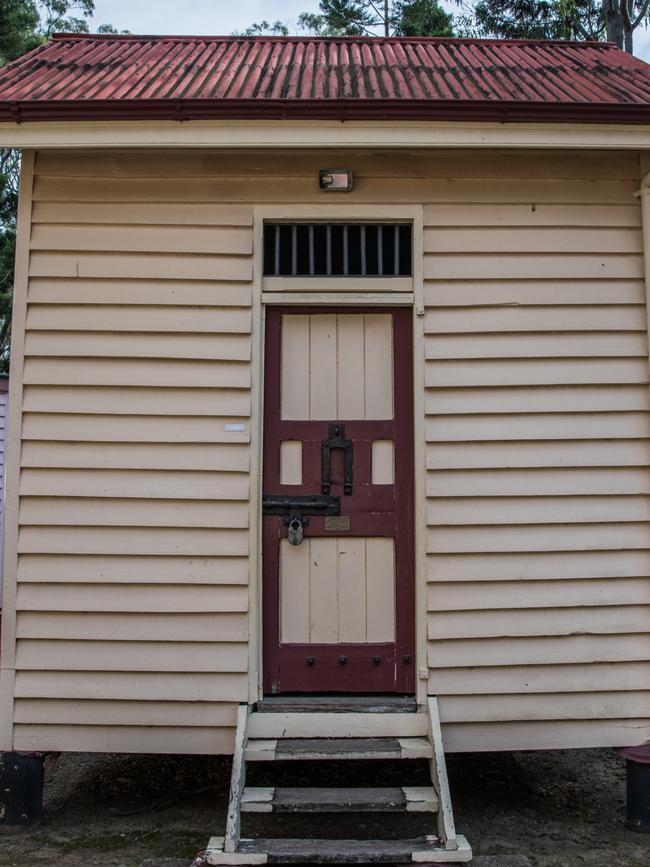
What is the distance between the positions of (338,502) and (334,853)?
60.7 inches

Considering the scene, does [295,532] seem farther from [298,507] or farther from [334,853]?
[334,853]

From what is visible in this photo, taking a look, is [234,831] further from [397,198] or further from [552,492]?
[397,198]

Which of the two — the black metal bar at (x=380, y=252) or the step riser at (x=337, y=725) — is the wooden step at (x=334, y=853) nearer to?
the step riser at (x=337, y=725)

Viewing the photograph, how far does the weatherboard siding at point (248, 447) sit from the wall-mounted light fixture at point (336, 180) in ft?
0.24

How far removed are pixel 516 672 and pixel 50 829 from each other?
2398mm

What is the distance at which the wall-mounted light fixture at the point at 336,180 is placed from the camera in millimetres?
3609

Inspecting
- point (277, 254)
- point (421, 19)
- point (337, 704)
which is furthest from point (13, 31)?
point (337, 704)

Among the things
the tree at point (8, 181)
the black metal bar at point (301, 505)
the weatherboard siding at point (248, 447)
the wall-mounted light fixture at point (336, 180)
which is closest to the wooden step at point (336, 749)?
the weatherboard siding at point (248, 447)

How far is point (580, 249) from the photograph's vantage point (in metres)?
3.66

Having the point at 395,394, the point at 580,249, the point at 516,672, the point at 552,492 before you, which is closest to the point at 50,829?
the point at 516,672

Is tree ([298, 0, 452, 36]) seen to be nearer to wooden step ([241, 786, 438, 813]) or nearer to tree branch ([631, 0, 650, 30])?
tree branch ([631, 0, 650, 30])

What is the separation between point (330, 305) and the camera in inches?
145

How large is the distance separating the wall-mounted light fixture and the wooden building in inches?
0.9

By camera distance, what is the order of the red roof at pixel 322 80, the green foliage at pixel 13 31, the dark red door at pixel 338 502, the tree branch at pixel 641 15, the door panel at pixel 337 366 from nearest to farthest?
1. the red roof at pixel 322 80
2. the dark red door at pixel 338 502
3. the door panel at pixel 337 366
4. the tree branch at pixel 641 15
5. the green foliage at pixel 13 31
